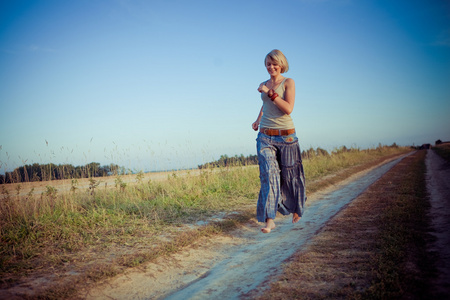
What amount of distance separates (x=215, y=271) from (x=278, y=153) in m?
1.60

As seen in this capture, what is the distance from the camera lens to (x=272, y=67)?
3.17m

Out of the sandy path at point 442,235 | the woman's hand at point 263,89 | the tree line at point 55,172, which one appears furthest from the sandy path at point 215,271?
the tree line at point 55,172

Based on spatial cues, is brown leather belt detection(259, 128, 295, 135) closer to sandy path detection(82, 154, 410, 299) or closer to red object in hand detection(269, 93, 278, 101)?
red object in hand detection(269, 93, 278, 101)

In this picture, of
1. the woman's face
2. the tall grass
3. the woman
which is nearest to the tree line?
the tall grass

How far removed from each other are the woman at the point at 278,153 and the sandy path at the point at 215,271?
0.35 meters

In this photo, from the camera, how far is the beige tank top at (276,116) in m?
3.11

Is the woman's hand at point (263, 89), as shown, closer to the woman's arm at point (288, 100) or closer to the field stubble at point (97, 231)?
the woman's arm at point (288, 100)

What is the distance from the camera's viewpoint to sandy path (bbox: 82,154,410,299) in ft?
7.02

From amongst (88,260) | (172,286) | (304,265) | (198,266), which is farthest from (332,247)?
(88,260)

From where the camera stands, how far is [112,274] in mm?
2398

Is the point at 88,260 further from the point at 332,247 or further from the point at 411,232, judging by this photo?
the point at 411,232

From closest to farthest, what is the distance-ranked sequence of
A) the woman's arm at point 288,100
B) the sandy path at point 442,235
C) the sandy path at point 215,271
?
the sandy path at point 442,235 → the sandy path at point 215,271 → the woman's arm at point 288,100

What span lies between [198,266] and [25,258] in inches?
76.6

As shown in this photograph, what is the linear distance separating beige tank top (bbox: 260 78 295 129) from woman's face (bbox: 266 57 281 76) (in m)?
0.16
